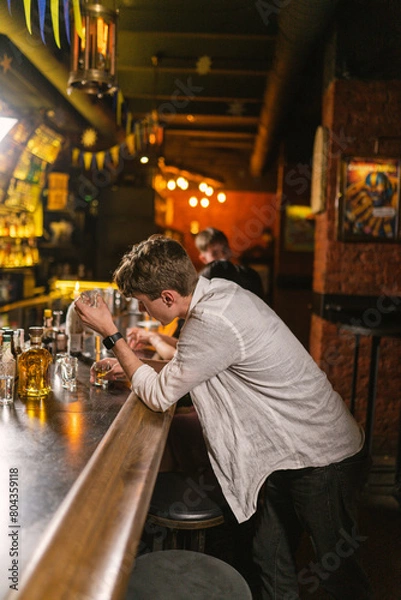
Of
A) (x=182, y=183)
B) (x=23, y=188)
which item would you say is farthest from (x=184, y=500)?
(x=182, y=183)

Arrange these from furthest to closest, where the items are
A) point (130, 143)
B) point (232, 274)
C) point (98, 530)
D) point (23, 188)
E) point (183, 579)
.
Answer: point (130, 143) < point (23, 188) < point (232, 274) < point (183, 579) < point (98, 530)

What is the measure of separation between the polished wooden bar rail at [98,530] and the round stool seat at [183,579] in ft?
1.06

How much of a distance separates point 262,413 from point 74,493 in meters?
0.75

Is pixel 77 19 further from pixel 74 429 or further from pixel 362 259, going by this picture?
pixel 362 259

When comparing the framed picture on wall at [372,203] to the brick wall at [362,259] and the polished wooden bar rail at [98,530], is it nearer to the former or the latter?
the brick wall at [362,259]

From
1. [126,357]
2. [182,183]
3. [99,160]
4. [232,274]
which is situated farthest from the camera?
[182,183]

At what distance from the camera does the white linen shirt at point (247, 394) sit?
1692 millimetres

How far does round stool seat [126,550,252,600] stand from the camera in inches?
54.7

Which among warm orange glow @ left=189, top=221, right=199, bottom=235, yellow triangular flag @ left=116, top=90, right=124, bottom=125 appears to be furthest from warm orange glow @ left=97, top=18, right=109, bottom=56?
warm orange glow @ left=189, top=221, right=199, bottom=235

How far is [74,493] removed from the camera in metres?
1.13

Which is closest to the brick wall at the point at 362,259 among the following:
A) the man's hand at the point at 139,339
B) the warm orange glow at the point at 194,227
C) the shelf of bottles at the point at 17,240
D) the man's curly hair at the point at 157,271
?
the man's hand at the point at 139,339

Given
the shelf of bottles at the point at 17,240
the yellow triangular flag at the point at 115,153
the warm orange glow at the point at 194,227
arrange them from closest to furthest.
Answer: the shelf of bottles at the point at 17,240, the yellow triangular flag at the point at 115,153, the warm orange glow at the point at 194,227

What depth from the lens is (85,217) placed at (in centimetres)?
879

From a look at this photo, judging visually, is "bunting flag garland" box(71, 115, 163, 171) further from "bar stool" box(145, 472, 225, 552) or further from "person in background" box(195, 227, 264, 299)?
"bar stool" box(145, 472, 225, 552)
